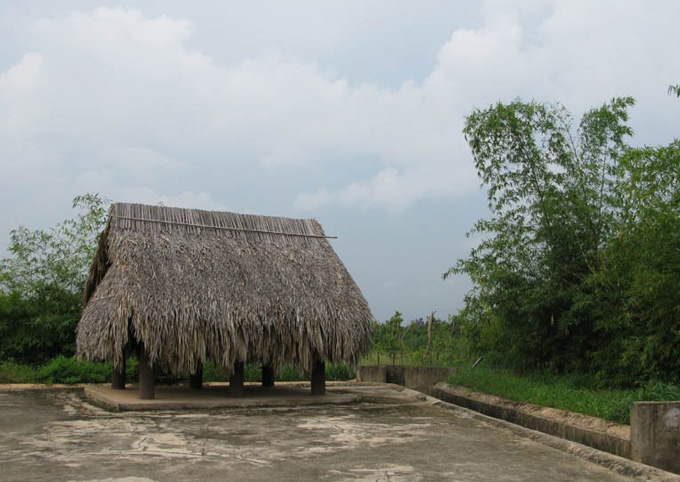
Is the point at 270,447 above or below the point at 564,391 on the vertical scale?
below

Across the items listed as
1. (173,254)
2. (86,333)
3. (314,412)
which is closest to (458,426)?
(314,412)

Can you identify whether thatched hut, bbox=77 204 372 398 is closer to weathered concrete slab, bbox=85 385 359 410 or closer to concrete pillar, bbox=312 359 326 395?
concrete pillar, bbox=312 359 326 395

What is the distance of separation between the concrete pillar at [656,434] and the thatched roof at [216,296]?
176 inches

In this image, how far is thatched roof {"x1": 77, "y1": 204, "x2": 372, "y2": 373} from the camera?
899 centimetres

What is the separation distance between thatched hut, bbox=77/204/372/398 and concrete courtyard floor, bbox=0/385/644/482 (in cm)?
86

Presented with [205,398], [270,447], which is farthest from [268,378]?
[270,447]

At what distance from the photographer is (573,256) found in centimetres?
1031

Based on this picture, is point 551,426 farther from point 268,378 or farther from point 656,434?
point 268,378

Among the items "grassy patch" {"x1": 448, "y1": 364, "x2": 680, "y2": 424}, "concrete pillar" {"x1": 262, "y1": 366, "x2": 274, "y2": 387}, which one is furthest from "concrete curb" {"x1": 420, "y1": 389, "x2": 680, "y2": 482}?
"concrete pillar" {"x1": 262, "y1": 366, "x2": 274, "y2": 387}

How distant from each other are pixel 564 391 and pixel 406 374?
519cm

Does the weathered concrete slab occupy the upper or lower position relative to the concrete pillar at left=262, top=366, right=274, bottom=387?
lower

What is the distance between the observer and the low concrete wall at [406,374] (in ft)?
43.7

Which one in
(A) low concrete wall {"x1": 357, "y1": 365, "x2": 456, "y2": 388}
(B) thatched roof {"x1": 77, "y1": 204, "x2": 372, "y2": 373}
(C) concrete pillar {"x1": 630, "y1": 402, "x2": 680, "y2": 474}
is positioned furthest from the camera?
(A) low concrete wall {"x1": 357, "y1": 365, "x2": 456, "y2": 388}

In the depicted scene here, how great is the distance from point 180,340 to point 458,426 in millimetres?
3782
